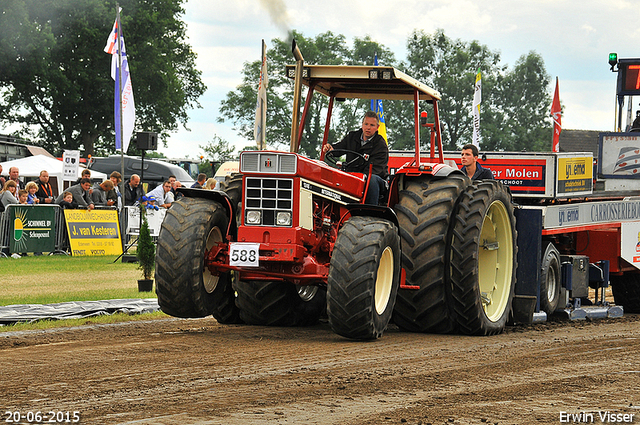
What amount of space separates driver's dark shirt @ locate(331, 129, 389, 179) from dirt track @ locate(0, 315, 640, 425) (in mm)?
1737

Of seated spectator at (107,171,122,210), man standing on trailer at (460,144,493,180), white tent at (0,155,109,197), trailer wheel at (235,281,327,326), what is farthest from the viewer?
white tent at (0,155,109,197)

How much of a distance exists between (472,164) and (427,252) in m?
2.72

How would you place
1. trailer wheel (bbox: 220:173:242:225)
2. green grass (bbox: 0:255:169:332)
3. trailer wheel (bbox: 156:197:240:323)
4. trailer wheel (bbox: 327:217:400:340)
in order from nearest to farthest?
trailer wheel (bbox: 327:217:400:340) → trailer wheel (bbox: 156:197:240:323) → trailer wheel (bbox: 220:173:242:225) → green grass (bbox: 0:255:169:332)

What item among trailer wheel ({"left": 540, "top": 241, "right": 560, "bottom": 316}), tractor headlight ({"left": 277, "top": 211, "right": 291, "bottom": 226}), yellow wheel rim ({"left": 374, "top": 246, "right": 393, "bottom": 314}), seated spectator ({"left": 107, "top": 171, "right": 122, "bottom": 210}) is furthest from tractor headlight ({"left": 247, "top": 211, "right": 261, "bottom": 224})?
seated spectator ({"left": 107, "top": 171, "right": 122, "bottom": 210})

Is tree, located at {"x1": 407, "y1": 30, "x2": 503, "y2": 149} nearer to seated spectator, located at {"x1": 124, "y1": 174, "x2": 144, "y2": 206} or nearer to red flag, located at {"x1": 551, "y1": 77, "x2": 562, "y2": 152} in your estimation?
red flag, located at {"x1": 551, "y1": 77, "x2": 562, "y2": 152}

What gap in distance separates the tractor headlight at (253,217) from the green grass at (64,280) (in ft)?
14.1

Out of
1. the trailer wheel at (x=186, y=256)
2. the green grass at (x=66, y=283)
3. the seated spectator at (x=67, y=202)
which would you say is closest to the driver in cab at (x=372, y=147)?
the trailer wheel at (x=186, y=256)

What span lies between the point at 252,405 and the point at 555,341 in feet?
14.7

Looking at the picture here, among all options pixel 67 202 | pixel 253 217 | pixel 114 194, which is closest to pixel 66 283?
pixel 67 202

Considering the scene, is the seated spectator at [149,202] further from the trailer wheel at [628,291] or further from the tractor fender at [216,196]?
the tractor fender at [216,196]

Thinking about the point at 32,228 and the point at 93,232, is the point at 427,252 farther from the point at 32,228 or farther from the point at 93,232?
the point at 93,232

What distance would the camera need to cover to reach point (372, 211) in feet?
26.6

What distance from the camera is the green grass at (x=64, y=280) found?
11.9m

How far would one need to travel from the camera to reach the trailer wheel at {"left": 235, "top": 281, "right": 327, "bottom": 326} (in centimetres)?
927
